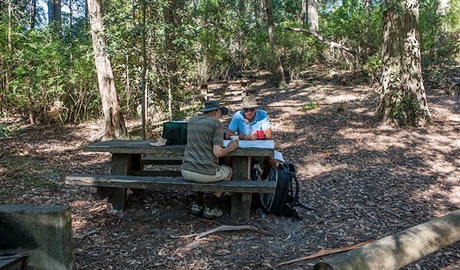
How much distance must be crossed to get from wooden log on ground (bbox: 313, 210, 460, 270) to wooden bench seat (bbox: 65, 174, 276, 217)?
162 centimetres

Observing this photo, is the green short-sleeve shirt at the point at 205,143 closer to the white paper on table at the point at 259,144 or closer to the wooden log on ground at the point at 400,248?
the white paper on table at the point at 259,144

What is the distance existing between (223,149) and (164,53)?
4.25 meters

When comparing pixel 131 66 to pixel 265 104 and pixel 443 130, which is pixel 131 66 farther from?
pixel 443 130

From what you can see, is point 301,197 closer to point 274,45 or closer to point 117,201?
point 117,201

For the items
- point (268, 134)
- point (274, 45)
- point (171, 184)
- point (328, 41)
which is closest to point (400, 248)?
point (171, 184)

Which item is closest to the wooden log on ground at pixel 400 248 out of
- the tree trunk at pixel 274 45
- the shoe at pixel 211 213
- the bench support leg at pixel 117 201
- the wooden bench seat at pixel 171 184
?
the wooden bench seat at pixel 171 184

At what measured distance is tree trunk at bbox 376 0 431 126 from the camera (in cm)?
871

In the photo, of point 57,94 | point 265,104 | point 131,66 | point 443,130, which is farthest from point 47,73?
point 443,130

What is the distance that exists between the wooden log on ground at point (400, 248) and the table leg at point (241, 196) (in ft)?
6.54

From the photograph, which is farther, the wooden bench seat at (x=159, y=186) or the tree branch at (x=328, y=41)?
the tree branch at (x=328, y=41)

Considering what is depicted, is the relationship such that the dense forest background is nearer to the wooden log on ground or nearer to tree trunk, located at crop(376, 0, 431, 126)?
tree trunk, located at crop(376, 0, 431, 126)

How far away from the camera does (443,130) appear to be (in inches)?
331

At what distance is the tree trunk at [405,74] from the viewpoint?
8711 mm

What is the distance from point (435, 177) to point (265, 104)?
7288mm
